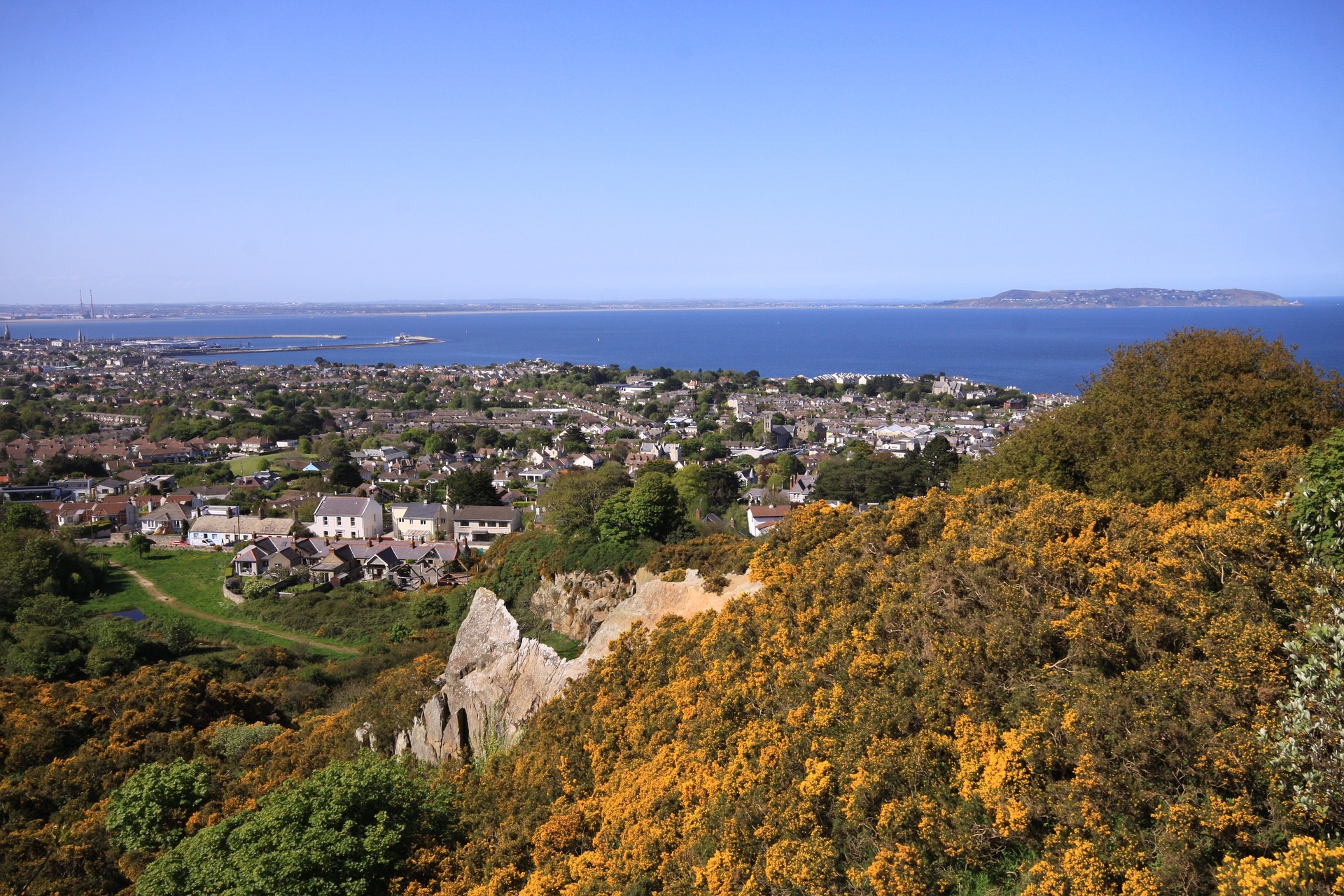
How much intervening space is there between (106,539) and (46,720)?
81.7ft

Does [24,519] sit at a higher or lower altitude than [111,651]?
lower

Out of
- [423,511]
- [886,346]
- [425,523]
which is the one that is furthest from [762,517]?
[886,346]

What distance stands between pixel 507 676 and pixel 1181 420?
9.96 metres

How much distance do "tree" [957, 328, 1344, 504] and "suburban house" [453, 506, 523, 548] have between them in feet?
70.1

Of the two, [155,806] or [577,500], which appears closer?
[155,806]

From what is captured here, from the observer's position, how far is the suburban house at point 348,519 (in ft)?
112

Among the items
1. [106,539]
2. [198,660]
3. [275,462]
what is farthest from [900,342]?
[198,660]

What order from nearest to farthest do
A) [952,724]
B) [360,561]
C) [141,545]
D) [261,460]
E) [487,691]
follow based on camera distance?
[952,724] < [487,691] < [360,561] < [141,545] < [261,460]

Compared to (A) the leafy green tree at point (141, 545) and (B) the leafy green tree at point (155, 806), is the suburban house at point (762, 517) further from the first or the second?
(A) the leafy green tree at point (141, 545)

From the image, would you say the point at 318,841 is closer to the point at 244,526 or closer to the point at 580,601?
the point at 580,601

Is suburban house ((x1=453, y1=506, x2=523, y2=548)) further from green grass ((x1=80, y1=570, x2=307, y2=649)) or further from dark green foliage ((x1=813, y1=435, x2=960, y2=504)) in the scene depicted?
dark green foliage ((x1=813, y1=435, x2=960, y2=504))

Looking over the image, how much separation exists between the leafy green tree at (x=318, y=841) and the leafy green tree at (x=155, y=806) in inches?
77.4

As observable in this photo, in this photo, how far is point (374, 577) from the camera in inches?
1134

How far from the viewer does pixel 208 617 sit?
25500mm
